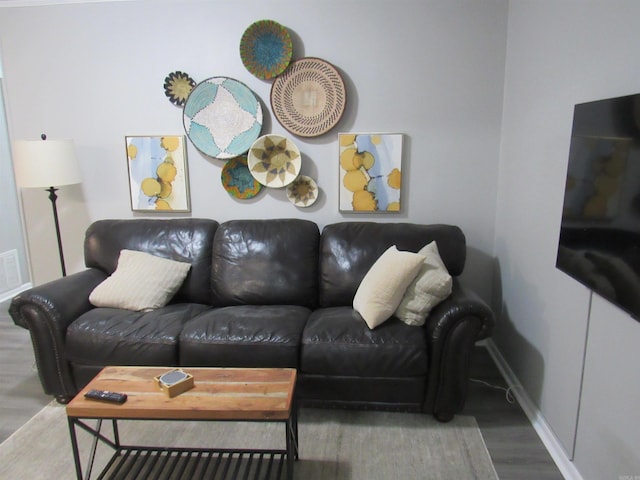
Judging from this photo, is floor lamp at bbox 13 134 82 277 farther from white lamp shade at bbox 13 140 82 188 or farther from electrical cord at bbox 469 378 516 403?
electrical cord at bbox 469 378 516 403

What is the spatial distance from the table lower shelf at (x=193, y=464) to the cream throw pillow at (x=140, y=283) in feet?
2.75

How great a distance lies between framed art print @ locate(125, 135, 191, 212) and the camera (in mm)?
2998

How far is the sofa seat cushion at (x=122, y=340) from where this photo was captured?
219cm

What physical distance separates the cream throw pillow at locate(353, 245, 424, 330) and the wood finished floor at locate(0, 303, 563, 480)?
2.32 ft

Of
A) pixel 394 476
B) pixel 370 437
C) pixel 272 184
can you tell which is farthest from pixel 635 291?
pixel 272 184

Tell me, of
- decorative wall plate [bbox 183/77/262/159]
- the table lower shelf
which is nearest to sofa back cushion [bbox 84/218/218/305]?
decorative wall plate [bbox 183/77/262/159]

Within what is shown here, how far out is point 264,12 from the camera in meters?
2.76

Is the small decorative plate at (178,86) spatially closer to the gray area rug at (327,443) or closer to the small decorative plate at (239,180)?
the small decorative plate at (239,180)

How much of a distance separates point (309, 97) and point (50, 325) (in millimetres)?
2081

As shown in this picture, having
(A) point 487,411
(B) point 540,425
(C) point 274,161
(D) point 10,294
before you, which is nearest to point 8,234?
(D) point 10,294

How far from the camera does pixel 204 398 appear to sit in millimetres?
1610

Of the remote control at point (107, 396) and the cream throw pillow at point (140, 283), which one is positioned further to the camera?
the cream throw pillow at point (140, 283)

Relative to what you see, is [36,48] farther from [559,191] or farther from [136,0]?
[559,191]

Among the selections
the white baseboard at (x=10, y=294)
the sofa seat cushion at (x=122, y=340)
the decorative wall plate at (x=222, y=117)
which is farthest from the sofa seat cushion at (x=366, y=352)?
the white baseboard at (x=10, y=294)
